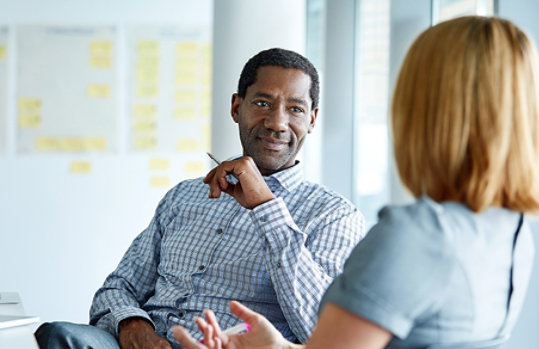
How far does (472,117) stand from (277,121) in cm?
120

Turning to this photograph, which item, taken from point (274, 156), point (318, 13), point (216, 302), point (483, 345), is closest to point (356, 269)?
point (483, 345)

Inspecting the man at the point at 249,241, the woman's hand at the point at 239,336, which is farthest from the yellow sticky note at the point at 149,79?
the woman's hand at the point at 239,336

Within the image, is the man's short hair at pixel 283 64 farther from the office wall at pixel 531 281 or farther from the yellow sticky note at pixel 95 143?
the yellow sticky note at pixel 95 143

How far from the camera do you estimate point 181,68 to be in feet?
13.8

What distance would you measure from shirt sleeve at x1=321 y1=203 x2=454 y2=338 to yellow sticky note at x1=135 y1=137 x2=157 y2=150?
130 inches

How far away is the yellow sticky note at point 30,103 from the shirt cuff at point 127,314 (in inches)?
94.2

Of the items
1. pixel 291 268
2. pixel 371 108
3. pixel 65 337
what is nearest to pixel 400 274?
pixel 291 268

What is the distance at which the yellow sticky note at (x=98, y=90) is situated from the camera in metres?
4.16

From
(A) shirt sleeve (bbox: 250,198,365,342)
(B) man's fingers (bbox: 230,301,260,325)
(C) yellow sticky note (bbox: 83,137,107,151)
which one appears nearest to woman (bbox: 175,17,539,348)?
(B) man's fingers (bbox: 230,301,260,325)

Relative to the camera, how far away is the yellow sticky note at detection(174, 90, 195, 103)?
4.21 metres

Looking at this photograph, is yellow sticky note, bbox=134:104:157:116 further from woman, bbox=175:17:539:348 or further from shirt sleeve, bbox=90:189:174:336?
woman, bbox=175:17:539:348

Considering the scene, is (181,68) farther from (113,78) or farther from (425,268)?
(425,268)

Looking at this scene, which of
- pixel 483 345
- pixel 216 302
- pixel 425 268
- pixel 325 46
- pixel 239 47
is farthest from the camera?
pixel 325 46

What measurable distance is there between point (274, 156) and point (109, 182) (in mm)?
2157
